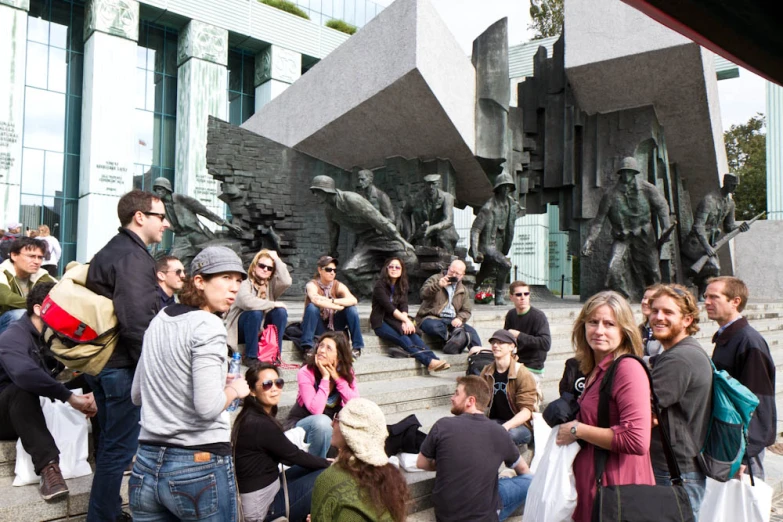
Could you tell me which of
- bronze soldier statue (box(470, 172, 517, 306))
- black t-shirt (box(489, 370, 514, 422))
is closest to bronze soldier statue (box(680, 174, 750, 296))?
bronze soldier statue (box(470, 172, 517, 306))

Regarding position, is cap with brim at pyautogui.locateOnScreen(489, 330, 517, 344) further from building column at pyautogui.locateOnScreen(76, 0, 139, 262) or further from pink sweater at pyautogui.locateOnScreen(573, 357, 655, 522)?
building column at pyautogui.locateOnScreen(76, 0, 139, 262)

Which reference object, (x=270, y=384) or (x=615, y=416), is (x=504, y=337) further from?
(x=615, y=416)

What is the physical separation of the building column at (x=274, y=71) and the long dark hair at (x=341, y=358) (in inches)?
893

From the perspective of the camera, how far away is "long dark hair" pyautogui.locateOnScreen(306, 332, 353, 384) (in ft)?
11.7

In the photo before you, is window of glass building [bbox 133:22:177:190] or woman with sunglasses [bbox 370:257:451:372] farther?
window of glass building [bbox 133:22:177:190]

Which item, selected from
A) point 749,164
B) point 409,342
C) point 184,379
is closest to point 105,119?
point 409,342

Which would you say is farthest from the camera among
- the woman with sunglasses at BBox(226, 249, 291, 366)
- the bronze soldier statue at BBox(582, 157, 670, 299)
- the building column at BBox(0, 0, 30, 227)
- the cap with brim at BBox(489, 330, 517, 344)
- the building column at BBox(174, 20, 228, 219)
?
the building column at BBox(174, 20, 228, 219)

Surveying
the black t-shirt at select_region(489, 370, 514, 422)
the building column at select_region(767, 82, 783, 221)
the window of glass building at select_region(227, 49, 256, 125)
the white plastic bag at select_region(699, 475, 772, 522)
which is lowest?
the white plastic bag at select_region(699, 475, 772, 522)

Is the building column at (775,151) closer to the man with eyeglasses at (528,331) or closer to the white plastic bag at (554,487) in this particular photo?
the man with eyeglasses at (528,331)

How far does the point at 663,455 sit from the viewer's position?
2.10 meters

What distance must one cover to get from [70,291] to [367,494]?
1.36 meters

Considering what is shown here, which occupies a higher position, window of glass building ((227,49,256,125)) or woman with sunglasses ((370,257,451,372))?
window of glass building ((227,49,256,125))

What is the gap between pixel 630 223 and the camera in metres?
11.2

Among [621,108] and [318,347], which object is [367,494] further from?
[621,108]
